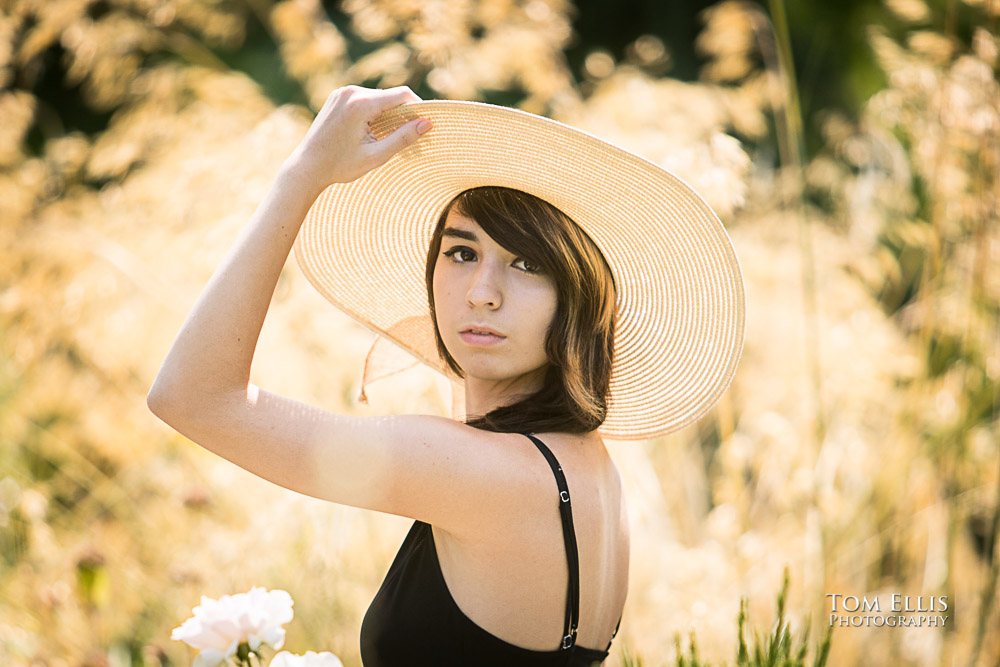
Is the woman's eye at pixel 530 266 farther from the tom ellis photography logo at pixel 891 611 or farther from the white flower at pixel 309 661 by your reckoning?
the tom ellis photography logo at pixel 891 611

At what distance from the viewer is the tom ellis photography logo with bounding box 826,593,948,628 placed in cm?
Answer: 209

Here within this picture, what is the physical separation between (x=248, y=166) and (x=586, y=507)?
1605 millimetres

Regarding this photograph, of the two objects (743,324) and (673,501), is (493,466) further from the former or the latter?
Result: (673,501)

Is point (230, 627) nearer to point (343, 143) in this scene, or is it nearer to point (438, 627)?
point (438, 627)

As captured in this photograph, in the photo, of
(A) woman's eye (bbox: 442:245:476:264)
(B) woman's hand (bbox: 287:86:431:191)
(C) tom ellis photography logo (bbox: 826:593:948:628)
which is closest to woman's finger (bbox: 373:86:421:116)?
(B) woman's hand (bbox: 287:86:431:191)

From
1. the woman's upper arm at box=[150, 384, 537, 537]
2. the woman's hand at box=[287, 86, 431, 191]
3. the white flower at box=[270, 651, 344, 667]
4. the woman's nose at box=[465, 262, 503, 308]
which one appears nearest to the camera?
the white flower at box=[270, 651, 344, 667]

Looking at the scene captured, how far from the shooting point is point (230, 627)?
875mm

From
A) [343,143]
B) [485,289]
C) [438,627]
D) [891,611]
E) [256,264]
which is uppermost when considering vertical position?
[343,143]

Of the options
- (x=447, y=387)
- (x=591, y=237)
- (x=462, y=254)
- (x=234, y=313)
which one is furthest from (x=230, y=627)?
(x=447, y=387)

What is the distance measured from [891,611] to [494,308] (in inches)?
65.5

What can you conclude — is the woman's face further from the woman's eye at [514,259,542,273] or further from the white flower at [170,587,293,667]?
the white flower at [170,587,293,667]

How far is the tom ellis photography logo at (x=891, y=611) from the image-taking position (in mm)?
2086

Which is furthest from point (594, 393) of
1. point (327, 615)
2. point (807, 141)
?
point (807, 141)

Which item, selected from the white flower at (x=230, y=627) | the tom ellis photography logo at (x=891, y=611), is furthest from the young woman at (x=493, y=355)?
the tom ellis photography logo at (x=891, y=611)
